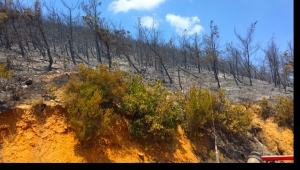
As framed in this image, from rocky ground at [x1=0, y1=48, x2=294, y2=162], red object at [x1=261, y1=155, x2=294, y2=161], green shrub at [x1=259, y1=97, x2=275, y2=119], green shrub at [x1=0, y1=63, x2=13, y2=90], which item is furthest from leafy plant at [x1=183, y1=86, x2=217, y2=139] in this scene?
green shrub at [x1=0, y1=63, x2=13, y2=90]

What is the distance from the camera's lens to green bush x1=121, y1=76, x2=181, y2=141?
1211cm

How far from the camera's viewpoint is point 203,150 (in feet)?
44.2

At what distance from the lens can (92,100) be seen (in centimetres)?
1096

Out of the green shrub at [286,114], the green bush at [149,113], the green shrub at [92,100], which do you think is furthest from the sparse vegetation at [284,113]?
the green shrub at [92,100]

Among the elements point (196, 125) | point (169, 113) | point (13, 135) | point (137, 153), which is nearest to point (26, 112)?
point (13, 135)

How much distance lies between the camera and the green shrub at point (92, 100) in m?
10.5

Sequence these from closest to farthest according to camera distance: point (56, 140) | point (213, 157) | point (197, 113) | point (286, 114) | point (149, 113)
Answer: point (56, 140)
point (149, 113)
point (213, 157)
point (197, 113)
point (286, 114)

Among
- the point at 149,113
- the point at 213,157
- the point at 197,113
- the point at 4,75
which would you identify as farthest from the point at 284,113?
the point at 4,75

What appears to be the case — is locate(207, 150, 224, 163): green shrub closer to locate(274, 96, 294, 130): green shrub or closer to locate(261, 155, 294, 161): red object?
locate(261, 155, 294, 161): red object

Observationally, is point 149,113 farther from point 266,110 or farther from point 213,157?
point 266,110

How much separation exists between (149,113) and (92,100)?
2.96 metres

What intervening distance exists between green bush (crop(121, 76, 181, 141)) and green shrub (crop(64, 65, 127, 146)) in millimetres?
685

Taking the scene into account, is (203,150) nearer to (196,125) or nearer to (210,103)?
(196,125)

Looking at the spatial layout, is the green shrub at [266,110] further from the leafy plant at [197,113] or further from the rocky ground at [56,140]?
the leafy plant at [197,113]
